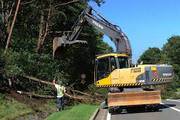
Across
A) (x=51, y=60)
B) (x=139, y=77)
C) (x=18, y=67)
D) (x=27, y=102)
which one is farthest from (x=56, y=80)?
(x=139, y=77)

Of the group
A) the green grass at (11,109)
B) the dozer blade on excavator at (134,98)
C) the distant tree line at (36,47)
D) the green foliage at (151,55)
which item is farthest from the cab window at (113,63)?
the green foliage at (151,55)

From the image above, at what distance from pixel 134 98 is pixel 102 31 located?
531 centimetres

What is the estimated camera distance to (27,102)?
91.8 feet

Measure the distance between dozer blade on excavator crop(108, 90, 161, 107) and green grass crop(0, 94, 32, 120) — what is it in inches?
165

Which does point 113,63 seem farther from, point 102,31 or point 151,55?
point 151,55

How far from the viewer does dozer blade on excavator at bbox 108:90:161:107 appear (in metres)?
25.8

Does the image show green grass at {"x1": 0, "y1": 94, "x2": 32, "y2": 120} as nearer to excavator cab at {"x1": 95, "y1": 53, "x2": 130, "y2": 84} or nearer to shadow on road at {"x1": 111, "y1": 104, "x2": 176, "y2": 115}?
excavator cab at {"x1": 95, "y1": 53, "x2": 130, "y2": 84}

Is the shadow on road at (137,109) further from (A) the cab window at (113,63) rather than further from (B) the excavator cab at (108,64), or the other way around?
(A) the cab window at (113,63)

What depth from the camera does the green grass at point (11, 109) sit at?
22.5 metres

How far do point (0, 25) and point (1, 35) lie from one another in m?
1.11

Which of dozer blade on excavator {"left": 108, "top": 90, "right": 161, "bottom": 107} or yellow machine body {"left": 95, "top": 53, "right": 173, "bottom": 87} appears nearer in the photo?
dozer blade on excavator {"left": 108, "top": 90, "right": 161, "bottom": 107}

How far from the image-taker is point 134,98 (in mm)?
25953

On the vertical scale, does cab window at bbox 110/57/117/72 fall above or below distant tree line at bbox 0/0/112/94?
below

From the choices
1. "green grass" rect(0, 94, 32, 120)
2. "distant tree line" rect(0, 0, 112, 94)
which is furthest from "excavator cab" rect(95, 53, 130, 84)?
"green grass" rect(0, 94, 32, 120)
